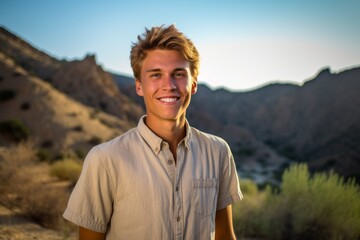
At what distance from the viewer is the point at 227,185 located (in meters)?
2.18

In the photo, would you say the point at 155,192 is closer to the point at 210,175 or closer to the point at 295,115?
the point at 210,175

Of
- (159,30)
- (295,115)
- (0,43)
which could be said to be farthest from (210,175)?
(295,115)

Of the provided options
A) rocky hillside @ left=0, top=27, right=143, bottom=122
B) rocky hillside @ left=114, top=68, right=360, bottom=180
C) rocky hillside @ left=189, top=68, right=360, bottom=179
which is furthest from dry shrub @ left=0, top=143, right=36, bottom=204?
rocky hillside @ left=0, top=27, right=143, bottom=122

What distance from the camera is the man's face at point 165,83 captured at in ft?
6.56

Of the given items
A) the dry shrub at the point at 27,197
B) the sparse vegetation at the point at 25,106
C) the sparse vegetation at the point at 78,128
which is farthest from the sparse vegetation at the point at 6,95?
the dry shrub at the point at 27,197

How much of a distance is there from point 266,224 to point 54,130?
68.8 feet

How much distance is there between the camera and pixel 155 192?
5.82ft

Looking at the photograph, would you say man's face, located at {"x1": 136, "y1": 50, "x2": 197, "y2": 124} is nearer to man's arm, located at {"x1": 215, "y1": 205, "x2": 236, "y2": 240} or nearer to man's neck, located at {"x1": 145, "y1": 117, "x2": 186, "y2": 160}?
man's neck, located at {"x1": 145, "y1": 117, "x2": 186, "y2": 160}

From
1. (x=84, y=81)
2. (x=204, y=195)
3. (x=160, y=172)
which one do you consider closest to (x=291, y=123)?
(x=84, y=81)

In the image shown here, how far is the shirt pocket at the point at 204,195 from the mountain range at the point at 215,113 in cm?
1730

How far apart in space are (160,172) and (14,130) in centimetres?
2260

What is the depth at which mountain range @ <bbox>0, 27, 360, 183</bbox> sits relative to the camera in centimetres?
2472

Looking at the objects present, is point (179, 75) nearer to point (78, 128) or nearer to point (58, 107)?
point (78, 128)

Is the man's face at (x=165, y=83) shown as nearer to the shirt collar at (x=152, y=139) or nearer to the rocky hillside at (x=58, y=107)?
the shirt collar at (x=152, y=139)
